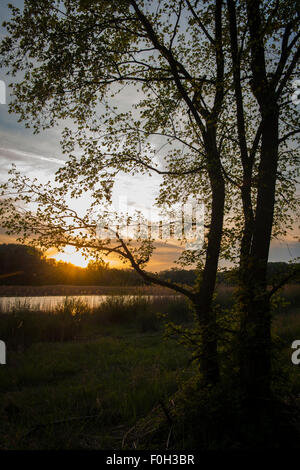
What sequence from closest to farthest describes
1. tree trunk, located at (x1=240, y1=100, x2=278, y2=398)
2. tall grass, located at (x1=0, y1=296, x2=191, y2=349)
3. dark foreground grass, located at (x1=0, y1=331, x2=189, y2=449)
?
1. tree trunk, located at (x1=240, y1=100, x2=278, y2=398)
2. dark foreground grass, located at (x1=0, y1=331, x2=189, y2=449)
3. tall grass, located at (x1=0, y1=296, x2=191, y2=349)

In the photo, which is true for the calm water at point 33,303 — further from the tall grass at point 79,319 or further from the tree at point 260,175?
the tree at point 260,175

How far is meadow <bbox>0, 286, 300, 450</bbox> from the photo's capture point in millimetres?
3629

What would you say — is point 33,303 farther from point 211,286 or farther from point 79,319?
point 211,286

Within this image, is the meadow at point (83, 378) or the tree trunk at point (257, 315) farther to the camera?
the meadow at point (83, 378)

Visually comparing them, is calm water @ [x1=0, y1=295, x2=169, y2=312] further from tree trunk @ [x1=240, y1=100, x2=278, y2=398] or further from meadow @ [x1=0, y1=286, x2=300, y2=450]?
tree trunk @ [x1=240, y1=100, x2=278, y2=398]

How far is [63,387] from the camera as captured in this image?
549 centimetres

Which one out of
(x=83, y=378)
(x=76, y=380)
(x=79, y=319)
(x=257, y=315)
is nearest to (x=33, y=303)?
(x=79, y=319)

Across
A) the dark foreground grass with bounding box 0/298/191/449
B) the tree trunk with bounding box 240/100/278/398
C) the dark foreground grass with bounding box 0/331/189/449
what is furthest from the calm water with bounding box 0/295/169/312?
the tree trunk with bounding box 240/100/278/398

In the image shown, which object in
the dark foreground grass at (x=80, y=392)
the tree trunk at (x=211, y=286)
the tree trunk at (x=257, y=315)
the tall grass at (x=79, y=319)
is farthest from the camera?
the tall grass at (x=79, y=319)

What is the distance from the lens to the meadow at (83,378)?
143 inches

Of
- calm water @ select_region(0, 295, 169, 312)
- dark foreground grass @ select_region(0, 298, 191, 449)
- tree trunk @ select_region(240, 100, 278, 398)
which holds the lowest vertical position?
dark foreground grass @ select_region(0, 298, 191, 449)

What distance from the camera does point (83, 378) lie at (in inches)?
227

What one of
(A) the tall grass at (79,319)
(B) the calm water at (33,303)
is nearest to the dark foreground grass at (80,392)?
(A) the tall grass at (79,319)
